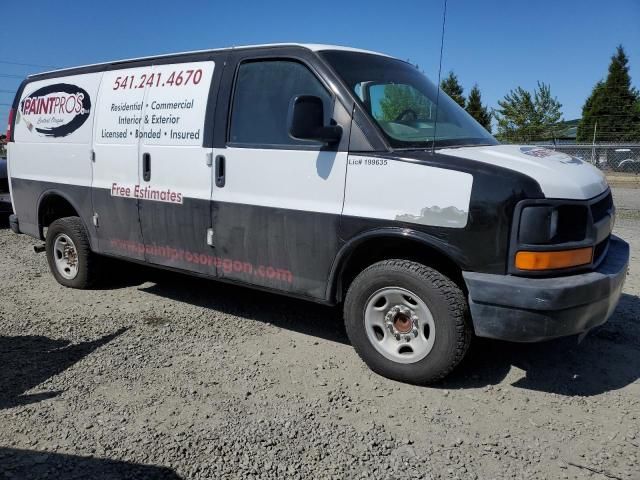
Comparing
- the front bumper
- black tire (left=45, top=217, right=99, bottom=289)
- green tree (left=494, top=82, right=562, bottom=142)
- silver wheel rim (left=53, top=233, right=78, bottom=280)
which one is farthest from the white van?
green tree (left=494, top=82, right=562, bottom=142)

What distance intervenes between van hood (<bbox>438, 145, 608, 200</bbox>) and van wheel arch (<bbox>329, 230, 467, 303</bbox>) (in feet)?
1.98

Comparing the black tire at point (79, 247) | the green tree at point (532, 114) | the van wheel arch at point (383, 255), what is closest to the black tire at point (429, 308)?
the van wheel arch at point (383, 255)

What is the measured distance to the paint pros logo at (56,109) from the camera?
5.25m

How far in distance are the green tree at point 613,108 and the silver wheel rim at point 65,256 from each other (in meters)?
35.5

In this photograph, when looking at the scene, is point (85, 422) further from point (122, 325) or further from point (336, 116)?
point (336, 116)

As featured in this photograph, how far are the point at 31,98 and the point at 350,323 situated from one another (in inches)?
174

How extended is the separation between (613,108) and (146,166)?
39.1 m

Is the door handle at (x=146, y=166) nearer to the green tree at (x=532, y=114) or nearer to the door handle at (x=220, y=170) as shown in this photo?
the door handle at (x=220, y=170)

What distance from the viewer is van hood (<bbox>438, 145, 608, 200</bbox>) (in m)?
3.10

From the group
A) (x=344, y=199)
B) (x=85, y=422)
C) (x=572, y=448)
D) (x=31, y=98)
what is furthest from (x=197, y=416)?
(x=31, y=98)

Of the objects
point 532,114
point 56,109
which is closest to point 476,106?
point 532,114

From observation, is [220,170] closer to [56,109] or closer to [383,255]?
[383,255]

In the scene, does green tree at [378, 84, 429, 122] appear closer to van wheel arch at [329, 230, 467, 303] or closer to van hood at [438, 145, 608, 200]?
van hood at [438, 145, 608, 200]

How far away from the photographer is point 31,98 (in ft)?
19.0
